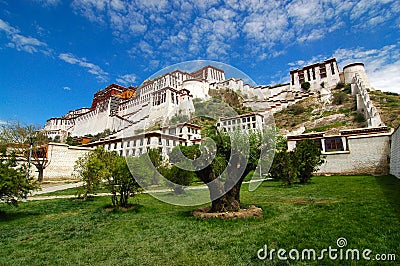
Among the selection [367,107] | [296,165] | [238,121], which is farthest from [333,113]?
[238,121]

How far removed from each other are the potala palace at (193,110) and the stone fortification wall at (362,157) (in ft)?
0.22

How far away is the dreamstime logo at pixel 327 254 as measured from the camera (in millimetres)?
3740

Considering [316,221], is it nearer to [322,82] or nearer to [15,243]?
[15,243]

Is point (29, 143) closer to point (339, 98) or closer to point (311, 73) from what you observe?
point (339, 98)

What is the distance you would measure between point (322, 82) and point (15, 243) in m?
75.3

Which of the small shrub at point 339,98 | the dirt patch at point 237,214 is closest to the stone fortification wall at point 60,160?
the dirt patch at point 237,214

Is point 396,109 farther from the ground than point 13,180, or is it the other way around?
point 396,109

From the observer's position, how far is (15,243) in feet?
19.5

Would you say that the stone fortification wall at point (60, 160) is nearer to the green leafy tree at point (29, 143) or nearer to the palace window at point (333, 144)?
the green leafy tree at point (29, 143)

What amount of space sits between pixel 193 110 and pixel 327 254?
14.4 ft

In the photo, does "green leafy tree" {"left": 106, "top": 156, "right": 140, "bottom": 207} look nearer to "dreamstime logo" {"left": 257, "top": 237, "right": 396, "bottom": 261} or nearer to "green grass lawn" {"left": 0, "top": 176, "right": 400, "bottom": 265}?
"green grass lawn" {"left": 0, "top": 176, "right": 400, "bottom": 265}

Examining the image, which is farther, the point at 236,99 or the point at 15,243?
the point at 236,99

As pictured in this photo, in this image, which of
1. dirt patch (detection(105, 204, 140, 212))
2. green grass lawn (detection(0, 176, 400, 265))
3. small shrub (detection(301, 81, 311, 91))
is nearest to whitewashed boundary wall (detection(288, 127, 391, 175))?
green grass lawn (detection(0, 176, 400, 265))

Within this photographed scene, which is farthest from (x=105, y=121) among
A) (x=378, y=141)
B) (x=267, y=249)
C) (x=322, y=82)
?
(x=267, y=249)
